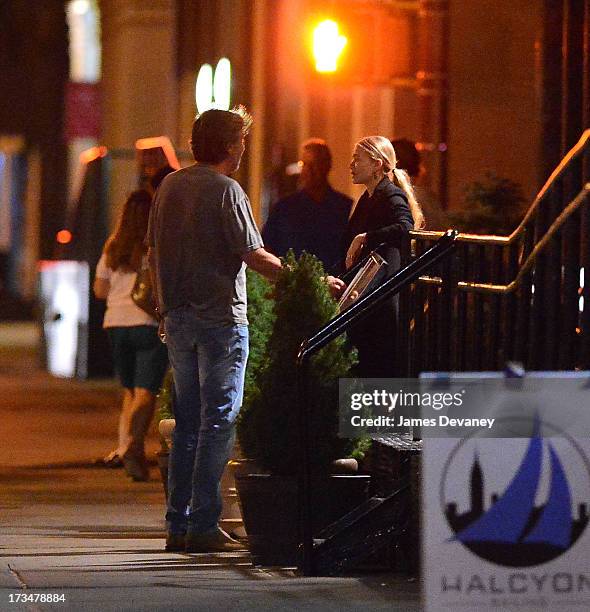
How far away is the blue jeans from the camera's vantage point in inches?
305

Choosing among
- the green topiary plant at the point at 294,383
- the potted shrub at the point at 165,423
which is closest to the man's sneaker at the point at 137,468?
the potted shrub at the point at 165,423

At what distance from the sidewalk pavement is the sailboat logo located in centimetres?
104

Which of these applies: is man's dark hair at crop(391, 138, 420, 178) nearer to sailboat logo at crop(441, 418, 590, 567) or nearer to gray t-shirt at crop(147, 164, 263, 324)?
gray t-shirt at crop(147, 164, 263, 324)

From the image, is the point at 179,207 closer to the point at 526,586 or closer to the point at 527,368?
the point at 527,368

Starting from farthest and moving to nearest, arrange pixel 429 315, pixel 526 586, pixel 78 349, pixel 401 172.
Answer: pixel 78 349, pixel 401 172, pixel 429 315, pixel 526 586

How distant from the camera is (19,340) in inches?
1073

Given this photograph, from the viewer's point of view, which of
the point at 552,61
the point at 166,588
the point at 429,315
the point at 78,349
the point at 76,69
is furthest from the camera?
the point at 76,69

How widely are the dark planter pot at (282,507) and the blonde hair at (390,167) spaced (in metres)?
1.55

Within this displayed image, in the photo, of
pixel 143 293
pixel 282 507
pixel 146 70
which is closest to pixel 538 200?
pixel 282 507

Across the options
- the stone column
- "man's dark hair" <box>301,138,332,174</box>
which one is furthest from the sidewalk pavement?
the stone column

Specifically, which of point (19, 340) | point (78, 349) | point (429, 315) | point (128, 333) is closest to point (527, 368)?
point (429, 315)

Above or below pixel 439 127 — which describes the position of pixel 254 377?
below

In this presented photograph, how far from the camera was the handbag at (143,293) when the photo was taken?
1066 centimetres

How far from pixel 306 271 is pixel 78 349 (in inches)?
420
